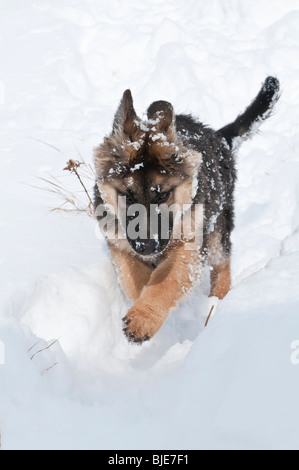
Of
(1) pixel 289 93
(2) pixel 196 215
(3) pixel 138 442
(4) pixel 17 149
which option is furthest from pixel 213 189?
(1) pixel 289 93

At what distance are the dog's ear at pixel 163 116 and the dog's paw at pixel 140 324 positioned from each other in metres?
1.17

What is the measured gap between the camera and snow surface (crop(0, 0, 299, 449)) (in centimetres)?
198

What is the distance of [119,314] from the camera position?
3.81m

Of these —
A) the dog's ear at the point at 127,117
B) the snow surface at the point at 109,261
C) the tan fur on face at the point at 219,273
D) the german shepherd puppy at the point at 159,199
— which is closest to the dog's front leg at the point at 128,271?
the german shepherd puppy at the point at 159,199

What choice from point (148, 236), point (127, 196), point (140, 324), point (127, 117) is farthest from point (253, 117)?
point (140, 324)

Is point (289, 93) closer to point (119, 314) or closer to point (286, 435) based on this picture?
point (119, 314)

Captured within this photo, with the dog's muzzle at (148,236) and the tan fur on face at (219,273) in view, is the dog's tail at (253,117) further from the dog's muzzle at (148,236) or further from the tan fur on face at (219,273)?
the dog's muzzle at (148,236)

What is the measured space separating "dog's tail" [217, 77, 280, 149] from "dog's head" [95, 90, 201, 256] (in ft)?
3.52

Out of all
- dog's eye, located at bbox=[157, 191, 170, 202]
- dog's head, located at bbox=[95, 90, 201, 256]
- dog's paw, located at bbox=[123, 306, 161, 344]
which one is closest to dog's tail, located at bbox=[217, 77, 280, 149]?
dog's head, located at bbox=[95, 90, 201, 256]

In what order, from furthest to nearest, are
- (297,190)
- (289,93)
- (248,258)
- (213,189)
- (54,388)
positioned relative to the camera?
(289,93), (297,190), (248,258), (213,189), (54,388)

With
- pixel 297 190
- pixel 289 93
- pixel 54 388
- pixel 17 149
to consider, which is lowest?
pixel 54 388

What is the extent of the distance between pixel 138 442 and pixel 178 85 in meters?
5.78

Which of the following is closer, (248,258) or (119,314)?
(119,314)

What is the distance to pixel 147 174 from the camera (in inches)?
130
